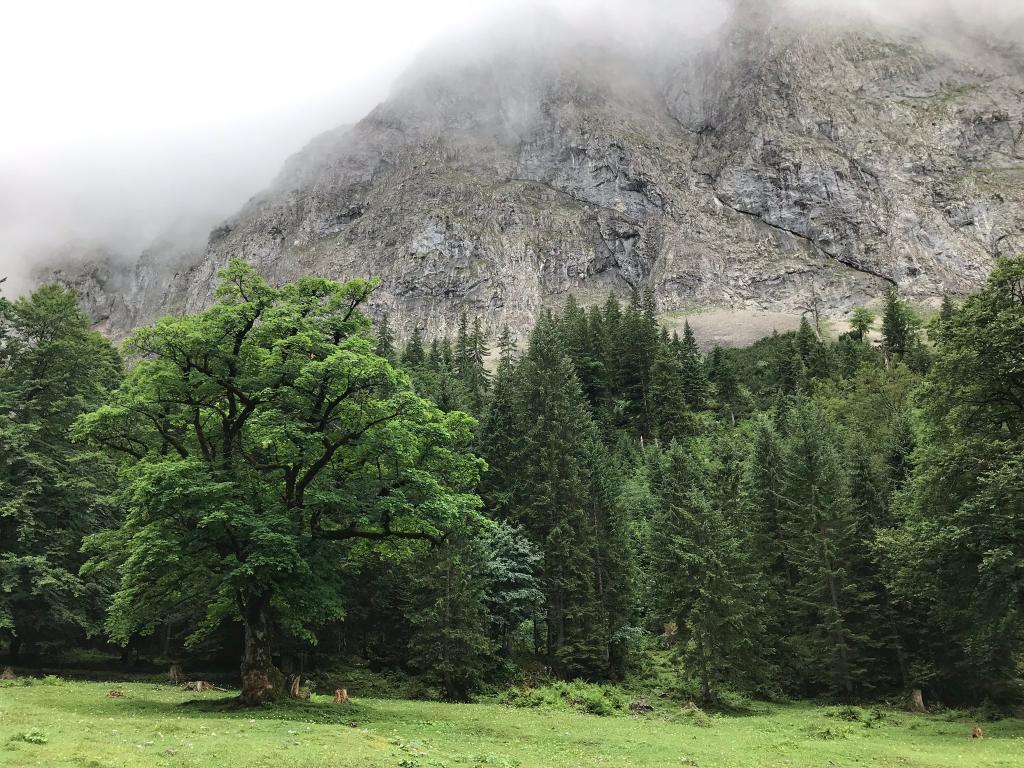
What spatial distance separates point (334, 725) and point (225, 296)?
15.2m

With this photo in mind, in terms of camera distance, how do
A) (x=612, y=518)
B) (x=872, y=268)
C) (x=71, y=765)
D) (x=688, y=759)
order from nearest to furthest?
(x=71, y=765) → (x=688, y=759) → (x=612, y=518) → (x=872, y=268)

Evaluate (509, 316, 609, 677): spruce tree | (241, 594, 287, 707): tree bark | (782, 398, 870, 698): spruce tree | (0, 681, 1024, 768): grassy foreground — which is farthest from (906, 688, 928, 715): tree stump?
(241, 594, 287, 707): tree bark

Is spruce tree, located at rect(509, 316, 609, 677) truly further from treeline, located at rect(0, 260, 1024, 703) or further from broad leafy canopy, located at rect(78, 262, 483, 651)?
broad leafy canopy, located at rect(78, 262, 483, 651)

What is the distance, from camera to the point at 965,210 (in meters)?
187

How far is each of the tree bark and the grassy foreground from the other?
2.60 ft

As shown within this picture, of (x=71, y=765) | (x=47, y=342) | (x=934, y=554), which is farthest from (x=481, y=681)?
(x=47, y=342)

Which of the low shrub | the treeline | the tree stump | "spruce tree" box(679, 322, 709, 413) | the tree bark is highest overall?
"spruce tree" box(679, 322, 709, 413)

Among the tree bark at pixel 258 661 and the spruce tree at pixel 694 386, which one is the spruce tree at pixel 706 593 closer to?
the tree bark at pixel 258 661

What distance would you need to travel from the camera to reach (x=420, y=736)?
2020cm

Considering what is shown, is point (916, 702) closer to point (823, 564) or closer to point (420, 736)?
point (823, 564)

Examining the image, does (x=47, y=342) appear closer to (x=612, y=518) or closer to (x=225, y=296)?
(x=225, y=296)

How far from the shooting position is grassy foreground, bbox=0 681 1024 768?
1459 centimetres

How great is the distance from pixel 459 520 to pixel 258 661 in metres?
8.23

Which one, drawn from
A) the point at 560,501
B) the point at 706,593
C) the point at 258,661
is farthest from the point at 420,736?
the point at 560,501
